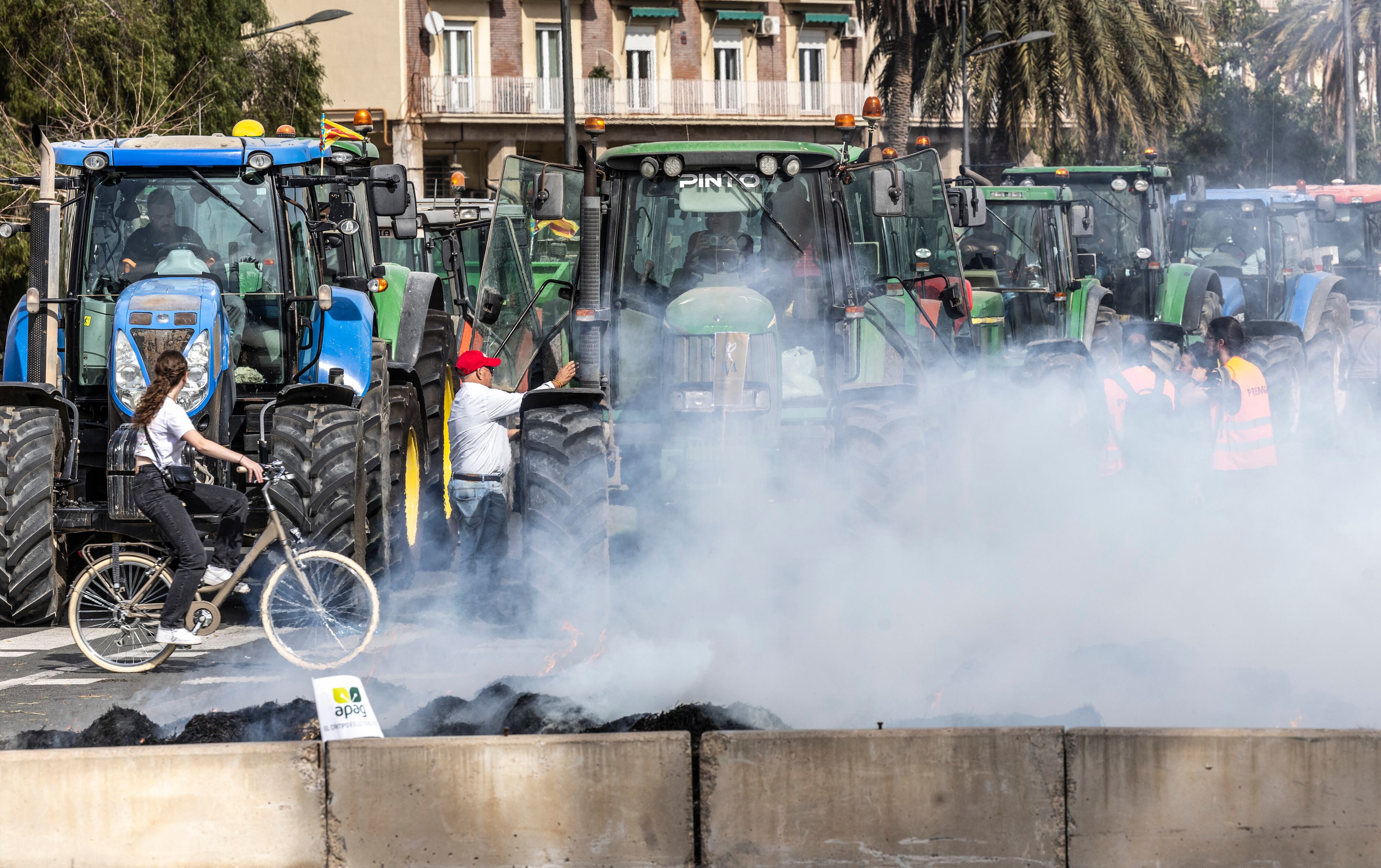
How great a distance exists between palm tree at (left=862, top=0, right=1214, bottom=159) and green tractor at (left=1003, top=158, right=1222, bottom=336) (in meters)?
10.4

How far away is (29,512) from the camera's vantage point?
27.1 feet

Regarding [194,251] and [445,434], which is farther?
[445,434]

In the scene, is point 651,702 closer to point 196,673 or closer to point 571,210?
point 196,673

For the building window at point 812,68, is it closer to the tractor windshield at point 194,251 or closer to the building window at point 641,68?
the building window at point 641,68

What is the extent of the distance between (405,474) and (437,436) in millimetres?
1622

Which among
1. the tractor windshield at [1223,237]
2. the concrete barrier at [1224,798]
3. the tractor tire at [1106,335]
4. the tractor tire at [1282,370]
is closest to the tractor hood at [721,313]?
the concrete barrier at [1224,798]

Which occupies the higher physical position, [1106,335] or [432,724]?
[1106,335]

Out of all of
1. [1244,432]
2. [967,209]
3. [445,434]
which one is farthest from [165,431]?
[967,209]

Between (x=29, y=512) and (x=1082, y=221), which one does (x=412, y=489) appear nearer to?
(x=29, y=512)

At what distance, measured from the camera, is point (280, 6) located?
1417 inches

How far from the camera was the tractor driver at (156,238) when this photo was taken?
30.0 feet

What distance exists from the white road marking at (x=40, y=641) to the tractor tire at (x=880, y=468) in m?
4.11

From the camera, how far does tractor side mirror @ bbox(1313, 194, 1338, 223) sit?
16734mm

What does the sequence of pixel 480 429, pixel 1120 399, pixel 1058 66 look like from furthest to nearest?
pixel 1058 66 < pixel 1120 399 < pixel 480 429
